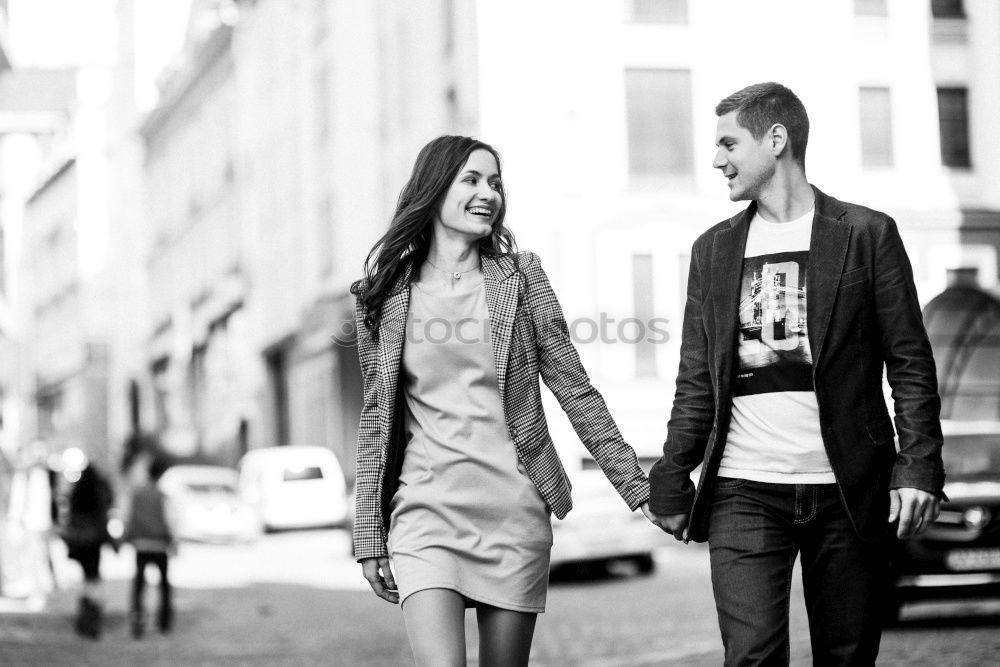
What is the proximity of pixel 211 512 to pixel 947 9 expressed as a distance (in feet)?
48.1

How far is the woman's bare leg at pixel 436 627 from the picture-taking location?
4.07 m

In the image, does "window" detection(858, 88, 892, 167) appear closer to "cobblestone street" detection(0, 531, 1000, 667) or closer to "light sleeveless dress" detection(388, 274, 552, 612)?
"cobblestone street" detection(0, 531, 1000, 667)

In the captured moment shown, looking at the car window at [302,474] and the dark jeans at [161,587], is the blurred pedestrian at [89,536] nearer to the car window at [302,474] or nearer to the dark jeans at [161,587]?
the dark jeans at [161,587]

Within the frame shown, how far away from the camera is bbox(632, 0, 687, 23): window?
29812 millimetres

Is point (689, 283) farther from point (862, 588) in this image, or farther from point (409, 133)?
point (409, 133)

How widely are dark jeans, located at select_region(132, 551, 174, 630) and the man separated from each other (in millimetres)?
10281

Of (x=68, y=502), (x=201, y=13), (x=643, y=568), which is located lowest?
(x=643, y=568)

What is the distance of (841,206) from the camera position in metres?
4.32

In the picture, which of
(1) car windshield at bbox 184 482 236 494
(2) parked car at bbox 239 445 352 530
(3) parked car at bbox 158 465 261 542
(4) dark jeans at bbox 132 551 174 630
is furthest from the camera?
(2) parked car at bbox 239 445 352 530

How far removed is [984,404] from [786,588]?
68.4ft

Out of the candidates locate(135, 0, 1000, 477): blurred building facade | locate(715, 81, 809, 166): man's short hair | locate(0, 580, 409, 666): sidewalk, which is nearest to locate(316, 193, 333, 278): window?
locate(135, 0, 1000, 477): blurred building facade

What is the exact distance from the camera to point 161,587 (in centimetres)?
1451

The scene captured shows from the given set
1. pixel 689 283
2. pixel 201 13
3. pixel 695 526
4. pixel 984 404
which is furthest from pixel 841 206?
pixel 201 13

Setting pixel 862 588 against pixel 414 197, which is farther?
pixel 414 197
